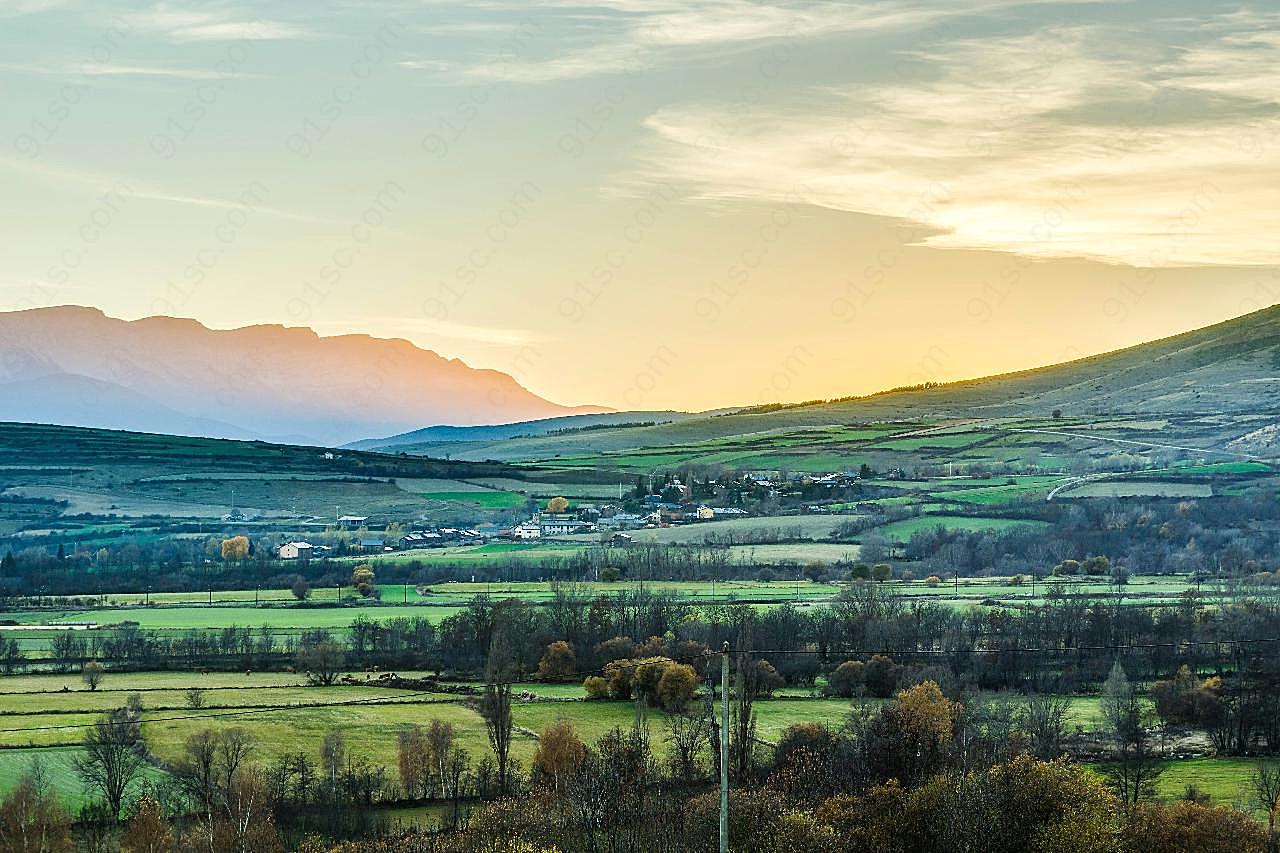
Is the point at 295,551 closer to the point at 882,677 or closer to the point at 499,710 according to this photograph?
the point at 882,677

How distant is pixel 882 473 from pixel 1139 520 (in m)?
37.1

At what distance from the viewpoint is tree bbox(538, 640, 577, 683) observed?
66750 mm

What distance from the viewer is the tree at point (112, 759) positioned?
44.6 m

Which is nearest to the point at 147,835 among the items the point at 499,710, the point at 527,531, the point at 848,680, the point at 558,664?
the point at 499,710

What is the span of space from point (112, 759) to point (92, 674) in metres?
16.3

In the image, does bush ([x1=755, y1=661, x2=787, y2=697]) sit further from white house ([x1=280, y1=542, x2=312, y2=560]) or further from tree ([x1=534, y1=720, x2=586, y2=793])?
white house ([x1=280, y1=542, x2=312, y2=560])

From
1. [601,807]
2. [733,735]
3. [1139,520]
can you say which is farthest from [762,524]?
[601,807]

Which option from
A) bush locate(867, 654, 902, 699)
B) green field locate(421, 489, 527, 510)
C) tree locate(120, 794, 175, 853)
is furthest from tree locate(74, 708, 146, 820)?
green field locate(421, 489, 527, 510)

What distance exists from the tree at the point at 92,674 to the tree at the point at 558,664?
739 inches

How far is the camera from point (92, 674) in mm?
60750

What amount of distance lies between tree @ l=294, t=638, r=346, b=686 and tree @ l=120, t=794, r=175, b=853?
22099 mm

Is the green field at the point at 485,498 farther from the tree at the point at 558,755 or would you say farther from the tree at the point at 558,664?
the tree at the point at 558,755

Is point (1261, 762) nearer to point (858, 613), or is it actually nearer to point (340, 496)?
point (858, 613)

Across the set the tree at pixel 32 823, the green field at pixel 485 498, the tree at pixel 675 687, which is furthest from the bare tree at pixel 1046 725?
the green field at pixel 485 498
